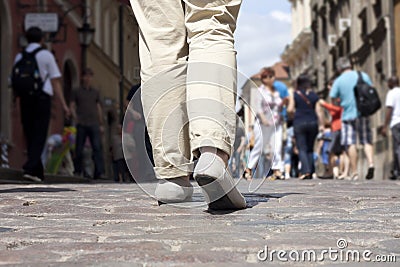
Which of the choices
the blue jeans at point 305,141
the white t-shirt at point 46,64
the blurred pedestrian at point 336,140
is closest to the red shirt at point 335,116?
the blurred pedestrian at point 336,140

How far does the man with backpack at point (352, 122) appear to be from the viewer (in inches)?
525

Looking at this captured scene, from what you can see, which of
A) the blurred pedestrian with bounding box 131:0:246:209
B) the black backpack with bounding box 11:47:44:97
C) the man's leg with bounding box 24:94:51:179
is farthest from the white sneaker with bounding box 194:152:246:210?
the black backpack with bounding box 11:47:44:97

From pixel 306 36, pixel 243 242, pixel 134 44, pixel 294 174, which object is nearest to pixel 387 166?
pixel 294 174

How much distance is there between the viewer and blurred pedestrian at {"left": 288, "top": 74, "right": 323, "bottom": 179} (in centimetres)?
1261

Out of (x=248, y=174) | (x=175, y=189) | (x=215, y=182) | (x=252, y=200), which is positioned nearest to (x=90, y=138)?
(x=248, y=174)

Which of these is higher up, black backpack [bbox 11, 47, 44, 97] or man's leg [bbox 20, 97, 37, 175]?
black backpack [bbox 11, 47, 44, 97]

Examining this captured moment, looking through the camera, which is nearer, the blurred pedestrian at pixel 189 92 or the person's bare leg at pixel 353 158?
Answer: the blurred pedestrian at pixel 189 92

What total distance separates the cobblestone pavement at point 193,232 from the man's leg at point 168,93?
0.22 m

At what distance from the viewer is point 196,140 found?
Result: 13.1 ft

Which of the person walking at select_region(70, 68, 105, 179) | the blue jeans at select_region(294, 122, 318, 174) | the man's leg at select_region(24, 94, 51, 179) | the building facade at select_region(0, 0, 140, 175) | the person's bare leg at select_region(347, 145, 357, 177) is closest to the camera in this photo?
the man's leg at select_region(24, 94, 51, 179)

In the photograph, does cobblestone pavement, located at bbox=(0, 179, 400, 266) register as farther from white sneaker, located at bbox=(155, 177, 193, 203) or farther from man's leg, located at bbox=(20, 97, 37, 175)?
man's leg, located at bbox=(20, 97, 37, 175)

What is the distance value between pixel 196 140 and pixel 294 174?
1333 centimetres

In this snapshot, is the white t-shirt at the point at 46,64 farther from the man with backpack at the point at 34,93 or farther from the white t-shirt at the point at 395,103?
the white t-shirt at the point at 395,103

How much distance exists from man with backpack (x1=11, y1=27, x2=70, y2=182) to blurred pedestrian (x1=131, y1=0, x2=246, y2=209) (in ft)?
16.5
